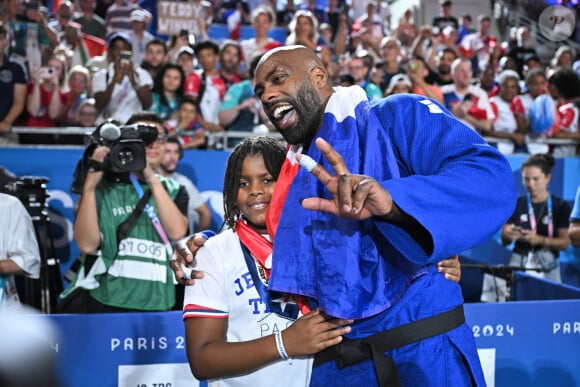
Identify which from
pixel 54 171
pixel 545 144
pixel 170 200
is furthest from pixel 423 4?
pixel 170 200

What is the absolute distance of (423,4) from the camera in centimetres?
1716

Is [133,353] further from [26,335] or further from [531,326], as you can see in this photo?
[26,335]

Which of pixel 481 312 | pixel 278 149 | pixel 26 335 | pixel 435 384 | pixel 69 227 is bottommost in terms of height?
pixel 69 227

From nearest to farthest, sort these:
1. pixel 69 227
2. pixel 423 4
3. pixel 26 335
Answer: pixel 26 335 < pixel 69 227 < pixel 423 4

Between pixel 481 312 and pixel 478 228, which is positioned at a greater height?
pixel 478 228

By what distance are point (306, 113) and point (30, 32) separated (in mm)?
7436

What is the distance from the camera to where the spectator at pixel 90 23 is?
10.2 m

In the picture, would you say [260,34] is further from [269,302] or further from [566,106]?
[269,302]

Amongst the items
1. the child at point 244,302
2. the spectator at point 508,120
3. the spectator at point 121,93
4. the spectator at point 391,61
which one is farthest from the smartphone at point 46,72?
Result: the child at point 244,302

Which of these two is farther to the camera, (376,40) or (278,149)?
(376,40)

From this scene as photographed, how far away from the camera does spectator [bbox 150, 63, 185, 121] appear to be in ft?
23.9

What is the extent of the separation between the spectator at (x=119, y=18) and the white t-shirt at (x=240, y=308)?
7779 mm

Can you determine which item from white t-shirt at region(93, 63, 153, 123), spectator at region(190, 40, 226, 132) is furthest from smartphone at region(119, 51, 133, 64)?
spectator at region(190, 40, 226, 132)

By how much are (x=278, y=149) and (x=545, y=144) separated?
5655 millimetres
